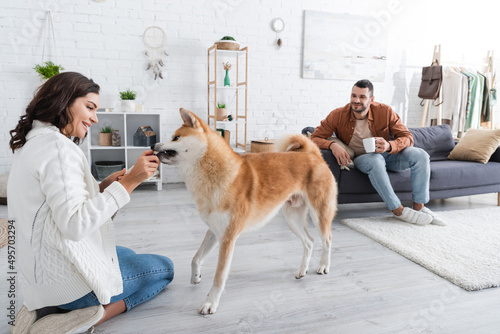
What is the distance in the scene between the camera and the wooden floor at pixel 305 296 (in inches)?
56.1

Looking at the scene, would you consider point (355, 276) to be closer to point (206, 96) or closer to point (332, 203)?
point (332, 203)

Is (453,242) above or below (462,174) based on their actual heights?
below

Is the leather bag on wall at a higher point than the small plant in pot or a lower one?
higher

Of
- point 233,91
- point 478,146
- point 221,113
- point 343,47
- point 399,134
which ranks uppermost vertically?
point 343,47

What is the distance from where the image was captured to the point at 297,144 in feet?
6.50

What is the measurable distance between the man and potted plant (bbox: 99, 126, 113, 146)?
7.22ft

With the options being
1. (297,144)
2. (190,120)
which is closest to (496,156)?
(297,144)

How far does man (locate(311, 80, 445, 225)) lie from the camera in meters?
2.74

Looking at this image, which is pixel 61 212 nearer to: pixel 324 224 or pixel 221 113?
pixel 324 224

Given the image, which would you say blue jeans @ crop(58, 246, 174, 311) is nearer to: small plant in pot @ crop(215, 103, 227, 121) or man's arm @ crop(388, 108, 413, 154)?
man's arm @ crop(388, 108, 413, 154)

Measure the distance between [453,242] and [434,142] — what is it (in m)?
1.54

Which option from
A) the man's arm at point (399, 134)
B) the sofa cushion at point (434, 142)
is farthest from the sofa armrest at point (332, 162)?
the sofa cushion at point (434, 142)

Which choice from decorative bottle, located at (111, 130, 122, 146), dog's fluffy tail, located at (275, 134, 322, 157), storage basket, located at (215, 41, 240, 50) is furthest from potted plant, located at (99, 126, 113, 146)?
dog's fluffy tail, located at (275, 134, 322, 157)

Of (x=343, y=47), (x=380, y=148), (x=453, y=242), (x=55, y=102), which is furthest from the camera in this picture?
(x=343, y=47)
